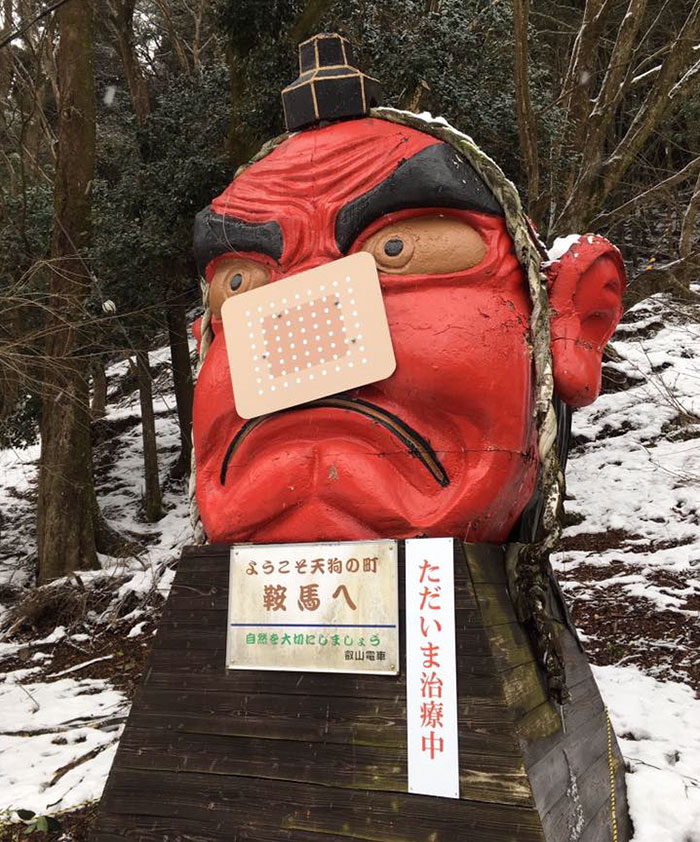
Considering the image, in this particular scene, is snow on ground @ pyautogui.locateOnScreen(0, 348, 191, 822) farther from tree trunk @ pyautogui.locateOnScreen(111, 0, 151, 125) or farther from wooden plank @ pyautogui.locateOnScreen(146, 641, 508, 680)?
tree trunk @ pyautogui.locateOnScreen(111, 0, 151, 125)

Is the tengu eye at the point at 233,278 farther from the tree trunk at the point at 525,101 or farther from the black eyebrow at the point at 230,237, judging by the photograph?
the tree trunk at the point at 525,101

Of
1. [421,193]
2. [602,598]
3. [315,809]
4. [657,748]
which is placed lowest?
[602,598]

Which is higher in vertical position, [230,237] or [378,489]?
[230,237]

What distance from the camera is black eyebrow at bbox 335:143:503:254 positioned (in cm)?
220

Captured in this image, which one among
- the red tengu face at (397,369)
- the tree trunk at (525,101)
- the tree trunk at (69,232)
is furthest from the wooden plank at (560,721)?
the tree trunk at (69,232)

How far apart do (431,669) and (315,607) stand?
35 centimetres

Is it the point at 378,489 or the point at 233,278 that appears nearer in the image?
the point at 378,489

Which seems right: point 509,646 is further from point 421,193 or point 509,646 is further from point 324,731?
point 421,193

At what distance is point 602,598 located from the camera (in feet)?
19.6

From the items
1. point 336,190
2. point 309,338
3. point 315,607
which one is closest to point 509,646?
point 315,607

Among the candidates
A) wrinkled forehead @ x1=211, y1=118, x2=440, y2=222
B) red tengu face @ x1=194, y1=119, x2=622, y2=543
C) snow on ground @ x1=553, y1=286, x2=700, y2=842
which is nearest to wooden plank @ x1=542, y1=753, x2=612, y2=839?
snow on ground @ x1=553, y1=286, x2=700, y2=842

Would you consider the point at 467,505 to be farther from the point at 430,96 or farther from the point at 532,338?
the point at 430,96

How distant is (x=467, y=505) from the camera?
6.58 ft

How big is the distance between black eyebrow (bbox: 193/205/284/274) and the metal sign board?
2.95ft
